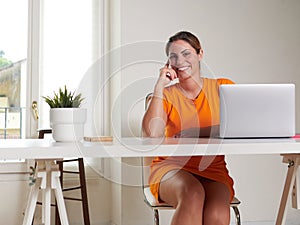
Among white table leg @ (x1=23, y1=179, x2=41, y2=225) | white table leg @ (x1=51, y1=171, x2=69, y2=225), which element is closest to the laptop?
white table leg @ (x1=51, y1=171, x2=69, y2=225)

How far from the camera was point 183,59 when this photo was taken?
222cm

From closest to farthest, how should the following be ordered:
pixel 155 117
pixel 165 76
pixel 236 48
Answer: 1. pixel 165 76
2. pixel 155 117
3. pixel 236 48

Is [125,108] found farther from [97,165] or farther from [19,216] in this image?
[19,216]

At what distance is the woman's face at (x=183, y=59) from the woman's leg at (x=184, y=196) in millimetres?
541

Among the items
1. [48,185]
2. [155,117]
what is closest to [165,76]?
[155,117]

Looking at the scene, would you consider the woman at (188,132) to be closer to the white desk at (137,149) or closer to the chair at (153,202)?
the chair at (153,202)

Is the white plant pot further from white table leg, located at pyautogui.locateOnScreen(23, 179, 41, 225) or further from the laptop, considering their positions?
the laptop

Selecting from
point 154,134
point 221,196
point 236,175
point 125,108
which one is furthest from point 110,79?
point 221,196

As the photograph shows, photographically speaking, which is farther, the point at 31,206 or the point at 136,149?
the point at 31,206

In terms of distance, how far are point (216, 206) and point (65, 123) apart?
694 mm

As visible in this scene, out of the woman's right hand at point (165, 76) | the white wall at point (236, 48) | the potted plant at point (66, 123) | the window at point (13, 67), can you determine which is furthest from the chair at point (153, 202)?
the window at point (13, 67)

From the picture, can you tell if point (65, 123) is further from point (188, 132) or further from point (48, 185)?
point (188, 132)

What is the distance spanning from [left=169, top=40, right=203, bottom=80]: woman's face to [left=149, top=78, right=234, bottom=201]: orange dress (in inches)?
3.1

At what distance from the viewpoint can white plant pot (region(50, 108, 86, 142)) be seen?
1.48 metres
